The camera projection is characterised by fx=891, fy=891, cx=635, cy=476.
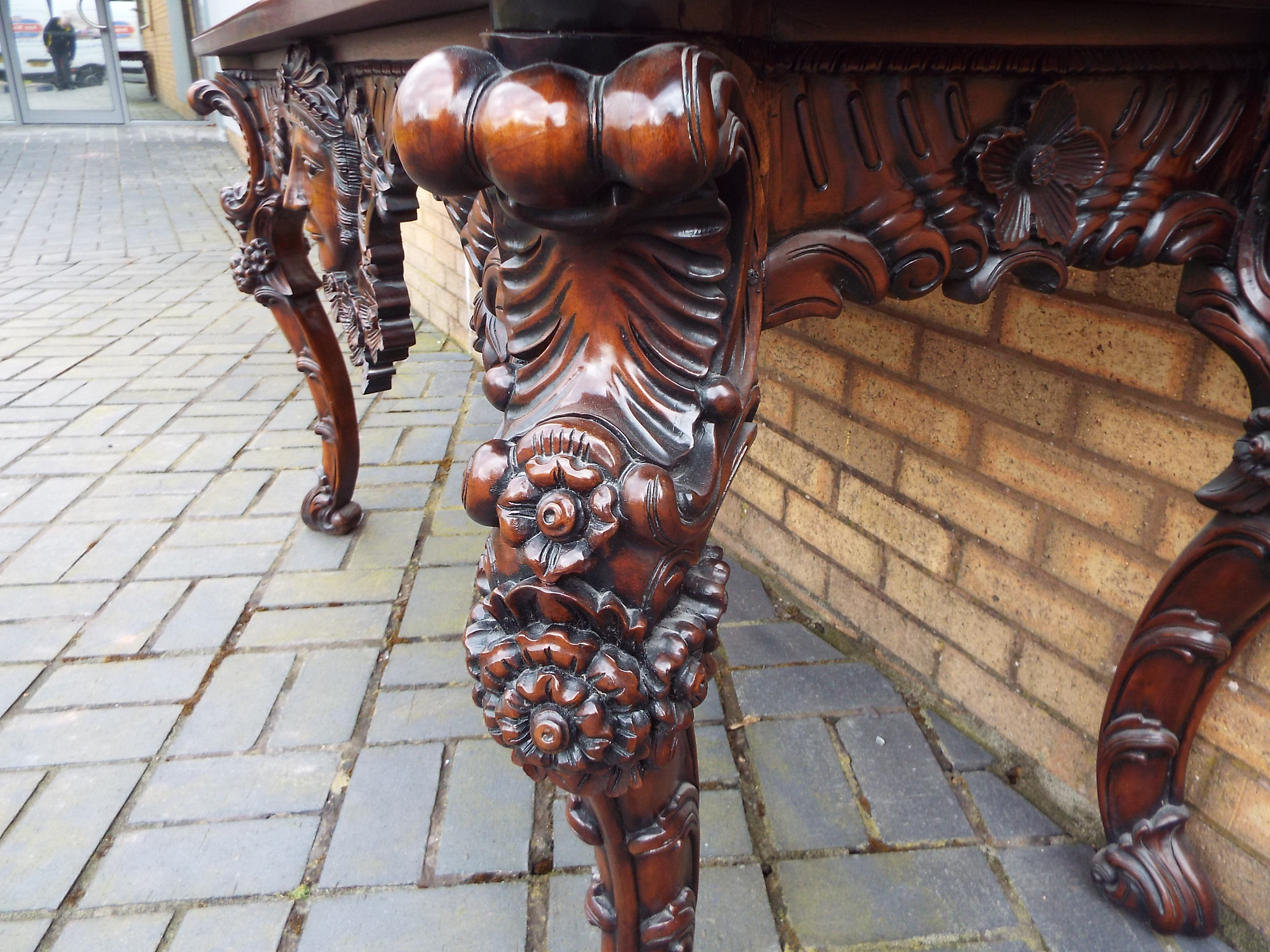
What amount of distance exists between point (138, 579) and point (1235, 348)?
2252 millimetres

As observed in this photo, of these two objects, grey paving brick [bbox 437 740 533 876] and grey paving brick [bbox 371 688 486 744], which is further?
grey paving brick [bbox 371 688 486 744]

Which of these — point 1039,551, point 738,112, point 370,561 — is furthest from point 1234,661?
point 370,561

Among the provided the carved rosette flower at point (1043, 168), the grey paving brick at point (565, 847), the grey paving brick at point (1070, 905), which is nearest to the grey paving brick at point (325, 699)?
the grey paving brick at point (565, 847)

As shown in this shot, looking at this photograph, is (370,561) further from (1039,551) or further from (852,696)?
(1039,551)

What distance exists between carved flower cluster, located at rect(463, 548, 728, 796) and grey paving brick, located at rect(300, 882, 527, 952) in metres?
0.74

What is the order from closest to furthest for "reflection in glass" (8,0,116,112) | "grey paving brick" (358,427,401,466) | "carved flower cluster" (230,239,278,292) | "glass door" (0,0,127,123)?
"carved flower cluster" (230,239,278,292) → "grey paving brick" (358,427,401,466) → "glass door" (0,0,127,123) → "reflection in glass" (8,0,116,112)

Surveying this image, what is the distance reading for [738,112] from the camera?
0.57 metres

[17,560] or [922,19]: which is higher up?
[922,19]

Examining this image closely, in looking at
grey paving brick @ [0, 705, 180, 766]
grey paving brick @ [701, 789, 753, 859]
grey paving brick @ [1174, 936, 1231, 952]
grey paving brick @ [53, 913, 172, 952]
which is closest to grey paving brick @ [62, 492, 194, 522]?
grey paving brick @ [0, 705, 180, 766]

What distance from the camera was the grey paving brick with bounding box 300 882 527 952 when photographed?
4.05ft

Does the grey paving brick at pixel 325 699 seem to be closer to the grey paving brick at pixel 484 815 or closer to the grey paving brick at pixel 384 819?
the grey paving brick at pixel 384 819

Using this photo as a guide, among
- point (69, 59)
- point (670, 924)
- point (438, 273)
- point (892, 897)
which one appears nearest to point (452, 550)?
point (892, 897)

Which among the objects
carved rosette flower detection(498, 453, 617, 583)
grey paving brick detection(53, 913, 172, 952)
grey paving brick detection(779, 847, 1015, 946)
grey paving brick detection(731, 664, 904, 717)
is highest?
carved rosette flower detection(498, 453, 617, 583)

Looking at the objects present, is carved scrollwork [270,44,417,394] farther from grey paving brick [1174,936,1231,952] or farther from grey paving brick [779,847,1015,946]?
grey paving brick [1174,936,1231,952]
